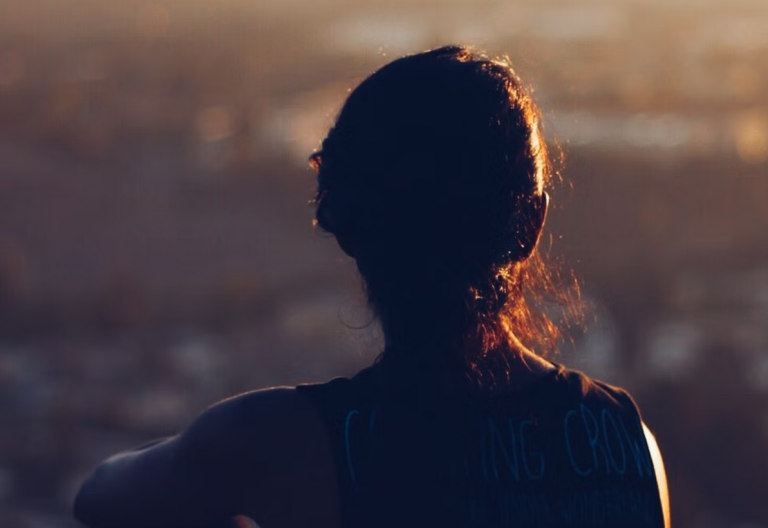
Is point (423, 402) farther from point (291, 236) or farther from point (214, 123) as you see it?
point (214, 123)

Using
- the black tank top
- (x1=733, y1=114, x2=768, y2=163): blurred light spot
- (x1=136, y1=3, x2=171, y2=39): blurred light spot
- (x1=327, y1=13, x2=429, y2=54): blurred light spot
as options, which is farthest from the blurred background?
(x1=136, y1=3, x2=171, y2=39): blurred light spot

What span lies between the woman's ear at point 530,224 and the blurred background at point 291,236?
204 mm

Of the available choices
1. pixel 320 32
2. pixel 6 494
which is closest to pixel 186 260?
pixel 6 494

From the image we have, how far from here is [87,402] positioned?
22.2 feet

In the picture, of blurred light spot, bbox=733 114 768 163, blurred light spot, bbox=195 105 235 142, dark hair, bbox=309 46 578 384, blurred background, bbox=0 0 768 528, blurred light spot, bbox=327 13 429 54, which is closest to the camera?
dark hair, bbox=309 46 578 384

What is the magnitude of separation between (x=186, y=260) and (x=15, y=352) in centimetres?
232

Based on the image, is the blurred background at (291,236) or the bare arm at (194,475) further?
the blurred background at (291,236)

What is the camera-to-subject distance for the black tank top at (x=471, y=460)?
1415 millimetres

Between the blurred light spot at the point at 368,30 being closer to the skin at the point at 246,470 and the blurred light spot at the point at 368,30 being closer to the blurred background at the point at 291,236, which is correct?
the blurred background at the point at 291,236

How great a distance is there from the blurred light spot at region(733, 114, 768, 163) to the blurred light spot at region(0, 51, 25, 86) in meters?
8.79

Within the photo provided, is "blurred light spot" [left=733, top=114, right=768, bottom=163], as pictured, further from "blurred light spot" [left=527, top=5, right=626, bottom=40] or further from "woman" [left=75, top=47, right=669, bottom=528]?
"woman" [left=75, top=47, right=669, bottom=528]

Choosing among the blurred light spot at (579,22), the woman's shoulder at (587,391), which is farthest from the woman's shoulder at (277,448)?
the blurred light spot at (579,22)

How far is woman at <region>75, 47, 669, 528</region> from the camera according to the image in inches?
55.3

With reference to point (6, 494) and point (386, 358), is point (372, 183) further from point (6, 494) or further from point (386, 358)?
point (6, 494)
